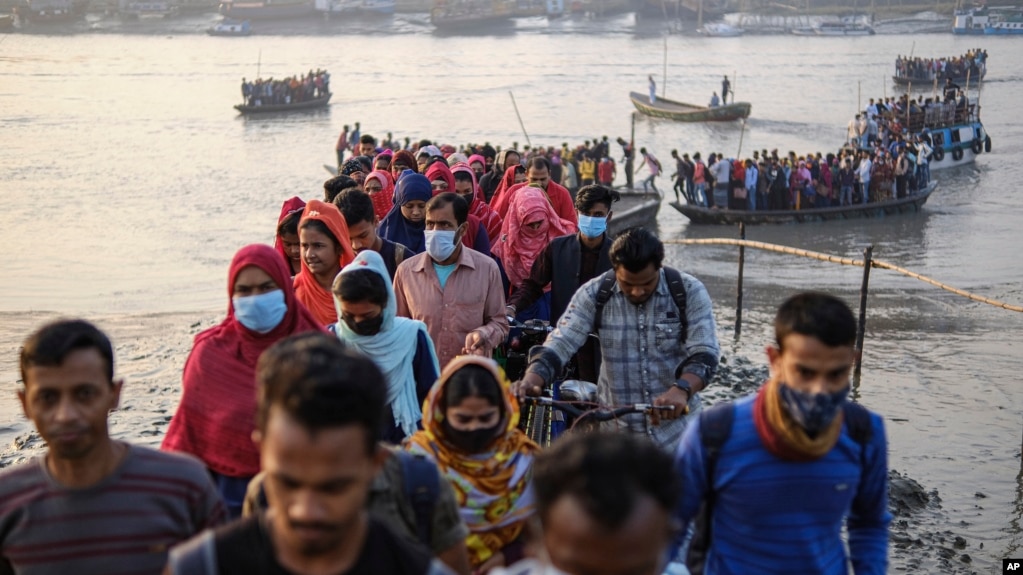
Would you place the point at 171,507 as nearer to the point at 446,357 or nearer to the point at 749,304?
the point at 446,357

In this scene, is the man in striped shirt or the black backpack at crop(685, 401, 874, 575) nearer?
the man in striped shirt

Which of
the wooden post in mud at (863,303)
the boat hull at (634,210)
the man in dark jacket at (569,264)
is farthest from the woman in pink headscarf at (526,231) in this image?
the boat hull at (634,210)

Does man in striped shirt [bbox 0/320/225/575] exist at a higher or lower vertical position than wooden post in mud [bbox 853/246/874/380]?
higher

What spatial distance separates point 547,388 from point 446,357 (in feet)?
1.85

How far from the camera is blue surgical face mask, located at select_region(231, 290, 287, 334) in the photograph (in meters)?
3.71

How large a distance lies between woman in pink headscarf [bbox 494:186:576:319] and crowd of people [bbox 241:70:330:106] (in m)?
42.5

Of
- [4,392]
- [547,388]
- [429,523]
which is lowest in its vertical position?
[4,392]

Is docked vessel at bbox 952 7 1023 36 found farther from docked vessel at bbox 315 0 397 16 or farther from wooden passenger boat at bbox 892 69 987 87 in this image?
docked vessel at bbox 315 0 397 16

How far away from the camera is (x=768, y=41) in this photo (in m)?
89.1

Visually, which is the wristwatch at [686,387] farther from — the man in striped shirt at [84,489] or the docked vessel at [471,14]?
the docked vessel at [471,14]

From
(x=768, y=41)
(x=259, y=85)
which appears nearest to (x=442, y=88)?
(x=259, y=85)

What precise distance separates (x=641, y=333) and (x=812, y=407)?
165 cm

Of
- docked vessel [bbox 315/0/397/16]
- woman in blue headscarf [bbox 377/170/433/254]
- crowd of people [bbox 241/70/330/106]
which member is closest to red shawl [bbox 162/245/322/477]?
woman in blue headscarf [bbox 377/170/433/254]

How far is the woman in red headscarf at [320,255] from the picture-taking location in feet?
16.9
